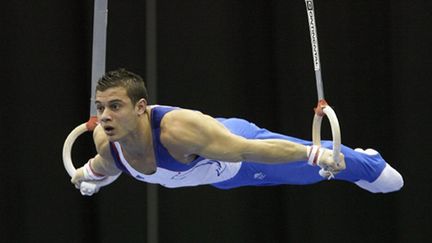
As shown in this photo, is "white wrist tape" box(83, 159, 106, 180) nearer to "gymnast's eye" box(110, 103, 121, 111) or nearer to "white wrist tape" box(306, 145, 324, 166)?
"gymnast's eye" box(110, 103, 121, 111)

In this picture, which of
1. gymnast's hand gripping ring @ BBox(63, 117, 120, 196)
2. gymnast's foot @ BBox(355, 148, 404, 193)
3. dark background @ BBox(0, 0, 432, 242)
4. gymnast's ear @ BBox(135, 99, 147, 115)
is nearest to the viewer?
gymnast's ear @ BBox(135, 99, 147, 115)

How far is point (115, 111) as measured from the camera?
3.30m

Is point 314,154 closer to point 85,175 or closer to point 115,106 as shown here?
point 115,106

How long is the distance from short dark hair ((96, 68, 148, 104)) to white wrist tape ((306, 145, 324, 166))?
27.7 inches

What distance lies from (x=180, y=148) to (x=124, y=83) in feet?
1.12

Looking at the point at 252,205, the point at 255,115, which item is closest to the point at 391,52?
the point at 255,115

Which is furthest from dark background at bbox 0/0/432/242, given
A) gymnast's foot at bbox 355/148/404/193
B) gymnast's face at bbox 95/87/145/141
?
gymnast's face at bbox 95/87/145/141

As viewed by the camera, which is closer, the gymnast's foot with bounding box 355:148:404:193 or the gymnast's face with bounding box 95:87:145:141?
the gymnast's face with bounding box 95:87:145:141

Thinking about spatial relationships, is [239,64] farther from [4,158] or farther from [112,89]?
[112,89]

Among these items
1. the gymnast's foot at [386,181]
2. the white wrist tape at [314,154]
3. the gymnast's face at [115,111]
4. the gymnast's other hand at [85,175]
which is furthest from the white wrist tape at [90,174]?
the gymnast's foot at [386,181]

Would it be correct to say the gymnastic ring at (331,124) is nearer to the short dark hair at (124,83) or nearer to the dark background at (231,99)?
the short dark hair at (124,83)

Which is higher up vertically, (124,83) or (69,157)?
(124,83)

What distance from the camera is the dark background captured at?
5.04 metres

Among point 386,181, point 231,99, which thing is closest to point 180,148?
point 386,181
